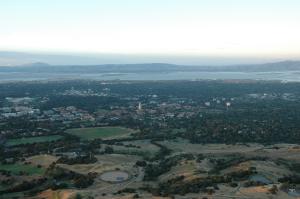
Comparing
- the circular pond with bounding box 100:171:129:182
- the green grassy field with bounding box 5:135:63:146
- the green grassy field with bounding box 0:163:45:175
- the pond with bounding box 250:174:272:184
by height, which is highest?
the pond with bounding box 250:174:272:184

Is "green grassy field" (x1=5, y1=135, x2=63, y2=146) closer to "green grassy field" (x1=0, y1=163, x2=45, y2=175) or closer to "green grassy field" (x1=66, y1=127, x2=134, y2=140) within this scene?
"green grassy field" (x1=66, y1=127, x2=134, y2=140)

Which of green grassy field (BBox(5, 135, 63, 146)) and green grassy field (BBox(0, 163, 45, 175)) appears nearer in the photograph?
green grassy field (BBox(0, 163, 45, 175))

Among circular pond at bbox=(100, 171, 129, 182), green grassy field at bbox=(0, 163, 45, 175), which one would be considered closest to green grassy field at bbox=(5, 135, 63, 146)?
green grassy field at bbox=(0, 163, 45, 175)

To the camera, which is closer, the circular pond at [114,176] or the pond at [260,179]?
the pond at [260,179]

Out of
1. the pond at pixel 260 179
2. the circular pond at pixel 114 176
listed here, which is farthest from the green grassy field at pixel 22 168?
the pond at pixel 260 179

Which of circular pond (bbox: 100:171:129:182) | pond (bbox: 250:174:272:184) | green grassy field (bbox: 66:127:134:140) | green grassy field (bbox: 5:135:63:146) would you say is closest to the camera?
pond (bbox: 250:174:272:184)

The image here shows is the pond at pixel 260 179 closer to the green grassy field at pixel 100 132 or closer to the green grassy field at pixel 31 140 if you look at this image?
the green grassy field at pixel 100 132

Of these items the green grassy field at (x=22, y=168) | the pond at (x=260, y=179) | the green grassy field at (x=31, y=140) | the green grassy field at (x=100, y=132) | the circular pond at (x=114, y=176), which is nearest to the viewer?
the pond at (x=260, y=179)

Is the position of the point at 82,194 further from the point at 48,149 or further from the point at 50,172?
the point at 48,149
